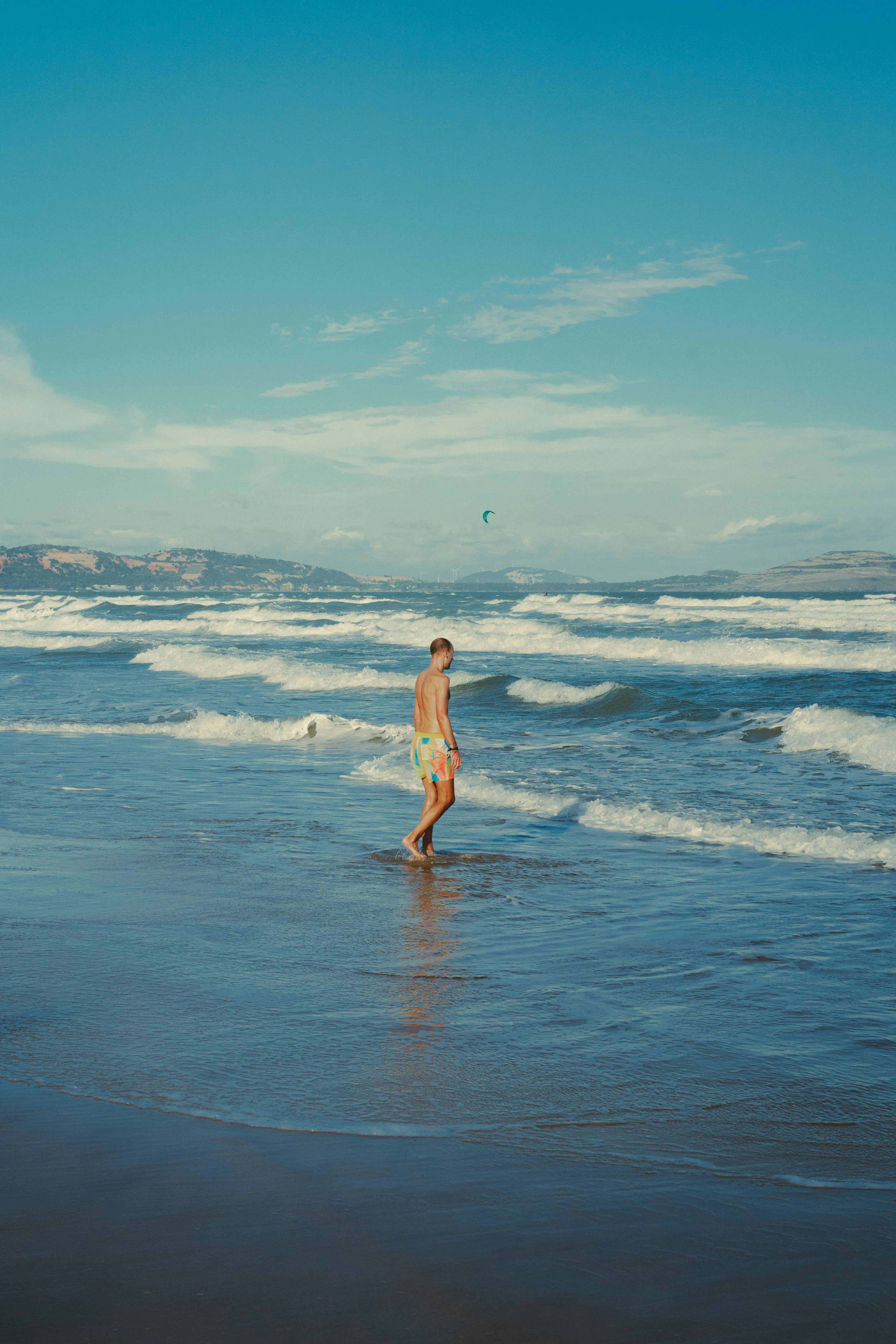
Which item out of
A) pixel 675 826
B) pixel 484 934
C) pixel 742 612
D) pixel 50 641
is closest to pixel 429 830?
pixel 484 934

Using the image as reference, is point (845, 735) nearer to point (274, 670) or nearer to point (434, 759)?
point (434, 759)

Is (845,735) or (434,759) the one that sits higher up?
(434,759)

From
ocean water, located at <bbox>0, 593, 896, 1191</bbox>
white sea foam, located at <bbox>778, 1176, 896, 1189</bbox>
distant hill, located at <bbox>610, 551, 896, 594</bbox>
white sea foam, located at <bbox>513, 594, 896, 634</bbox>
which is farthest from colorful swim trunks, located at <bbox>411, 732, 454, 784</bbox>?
distant hill, located at <bbox>610, 551, 896, 594</bbox>

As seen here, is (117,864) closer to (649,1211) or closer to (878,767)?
(649,1211)

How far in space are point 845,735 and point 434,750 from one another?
30.3 feet

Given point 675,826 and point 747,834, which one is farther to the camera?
point 675,826

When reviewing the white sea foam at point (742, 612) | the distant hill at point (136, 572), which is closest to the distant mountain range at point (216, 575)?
the distant hill at point (136, 572)

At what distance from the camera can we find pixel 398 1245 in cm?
268

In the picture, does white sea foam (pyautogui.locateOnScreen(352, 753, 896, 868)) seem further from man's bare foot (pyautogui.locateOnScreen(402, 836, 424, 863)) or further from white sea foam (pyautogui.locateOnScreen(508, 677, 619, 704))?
white sea foam (pyautogui.locateOnScreen(508, 677, 619, 704))

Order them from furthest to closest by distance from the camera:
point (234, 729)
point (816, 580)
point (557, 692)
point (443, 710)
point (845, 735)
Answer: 1. point (816, 580)
2. point (557, 692)
3. point (234, 729)
4. point (845, 735)
5. point (443, 710)

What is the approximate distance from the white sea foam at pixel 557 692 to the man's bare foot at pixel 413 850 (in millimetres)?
12849

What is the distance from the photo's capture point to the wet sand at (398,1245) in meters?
2.34

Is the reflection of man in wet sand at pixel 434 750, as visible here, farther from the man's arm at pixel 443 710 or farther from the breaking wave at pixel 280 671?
the breaking wave at pixel 280 671

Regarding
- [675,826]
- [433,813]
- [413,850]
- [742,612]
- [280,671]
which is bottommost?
[675,826]
